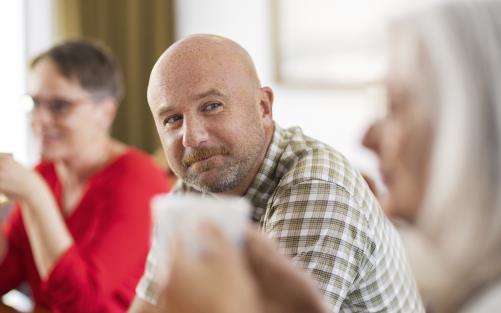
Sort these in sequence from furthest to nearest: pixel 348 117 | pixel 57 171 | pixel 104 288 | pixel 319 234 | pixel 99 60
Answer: pixel 348 117, pixel 57 171, pixel 99 60, pixel 104 288, pixel 319 234

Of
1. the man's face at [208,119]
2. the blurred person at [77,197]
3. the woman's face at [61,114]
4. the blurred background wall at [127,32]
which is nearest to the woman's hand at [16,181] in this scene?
the blurred person at [77,197]

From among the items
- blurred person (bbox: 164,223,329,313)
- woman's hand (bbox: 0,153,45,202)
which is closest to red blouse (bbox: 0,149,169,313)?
woman's hand (bbox: 0,153,45,202)

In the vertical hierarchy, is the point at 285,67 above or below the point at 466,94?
below

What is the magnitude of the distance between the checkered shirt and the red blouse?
556 mm

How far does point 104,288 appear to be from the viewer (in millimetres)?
1205

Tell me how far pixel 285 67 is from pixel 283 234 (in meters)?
2.17

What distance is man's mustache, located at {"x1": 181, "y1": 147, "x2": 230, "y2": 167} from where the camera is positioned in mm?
653

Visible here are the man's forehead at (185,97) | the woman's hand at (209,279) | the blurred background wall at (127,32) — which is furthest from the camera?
the blurred background wall at (127,32)

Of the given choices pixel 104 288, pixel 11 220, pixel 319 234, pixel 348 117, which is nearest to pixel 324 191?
pixel 319 234

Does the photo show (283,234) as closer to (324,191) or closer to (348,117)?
(324,191)

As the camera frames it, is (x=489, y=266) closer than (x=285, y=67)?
Yes

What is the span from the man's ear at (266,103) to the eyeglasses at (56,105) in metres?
0.81

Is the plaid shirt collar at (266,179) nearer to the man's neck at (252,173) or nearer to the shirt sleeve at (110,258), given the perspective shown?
the man's neck at (252,173)

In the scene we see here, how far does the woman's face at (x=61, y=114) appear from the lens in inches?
54.1
